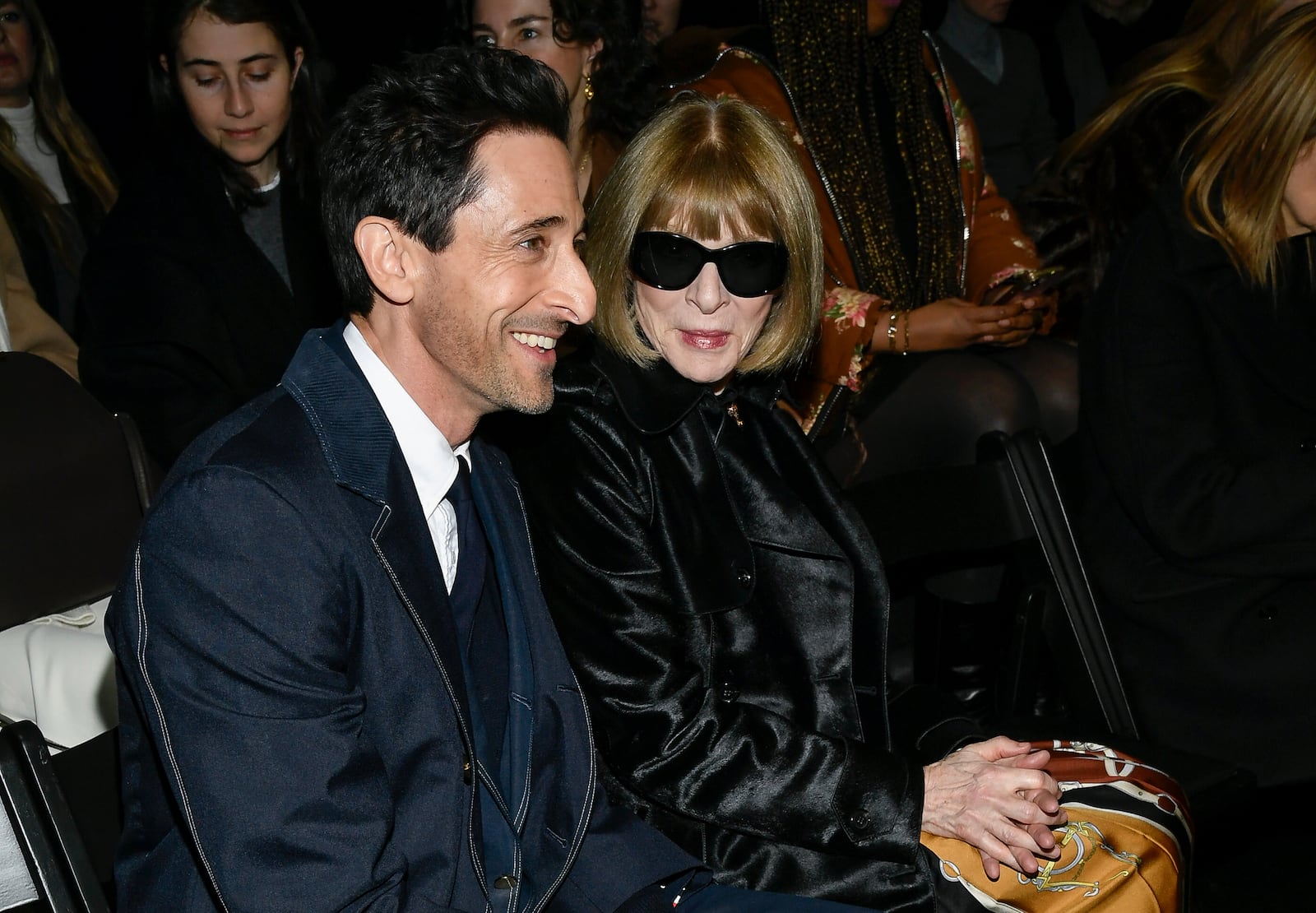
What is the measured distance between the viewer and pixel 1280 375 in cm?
264

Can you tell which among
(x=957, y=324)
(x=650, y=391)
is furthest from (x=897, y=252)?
(x=650, y=391)

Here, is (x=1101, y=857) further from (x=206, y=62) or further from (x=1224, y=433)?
(x=206, y=62)

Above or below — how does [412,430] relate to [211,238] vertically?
below

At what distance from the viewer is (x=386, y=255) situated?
178cm

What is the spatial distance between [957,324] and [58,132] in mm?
2399

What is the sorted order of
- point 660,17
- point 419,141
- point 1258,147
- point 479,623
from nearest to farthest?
point 419,141 < point 479,623 < point 1258,147 < point 660,17

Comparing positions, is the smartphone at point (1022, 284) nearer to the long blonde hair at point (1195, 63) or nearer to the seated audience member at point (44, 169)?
the long blonde hair at point (1195, 63)

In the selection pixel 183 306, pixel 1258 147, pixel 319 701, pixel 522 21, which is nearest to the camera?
pixel 319 701

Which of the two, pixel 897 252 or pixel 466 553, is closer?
pixel 466 553

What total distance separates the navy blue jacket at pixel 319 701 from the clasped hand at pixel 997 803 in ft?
1.42

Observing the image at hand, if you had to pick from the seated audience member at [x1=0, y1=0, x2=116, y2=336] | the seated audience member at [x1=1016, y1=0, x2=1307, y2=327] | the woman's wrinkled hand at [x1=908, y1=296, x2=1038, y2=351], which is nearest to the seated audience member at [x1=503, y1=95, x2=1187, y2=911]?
the woman's wrinkled hand at [x1=908, y1=296, x2=1038, y2=351]

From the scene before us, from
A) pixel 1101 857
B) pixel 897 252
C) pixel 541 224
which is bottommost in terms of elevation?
pixel 1101 857

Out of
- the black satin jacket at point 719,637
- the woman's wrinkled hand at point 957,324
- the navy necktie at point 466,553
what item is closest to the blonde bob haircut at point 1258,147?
the woman's wrinkled hand at point 957,324

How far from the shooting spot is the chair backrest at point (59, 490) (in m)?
2.41
